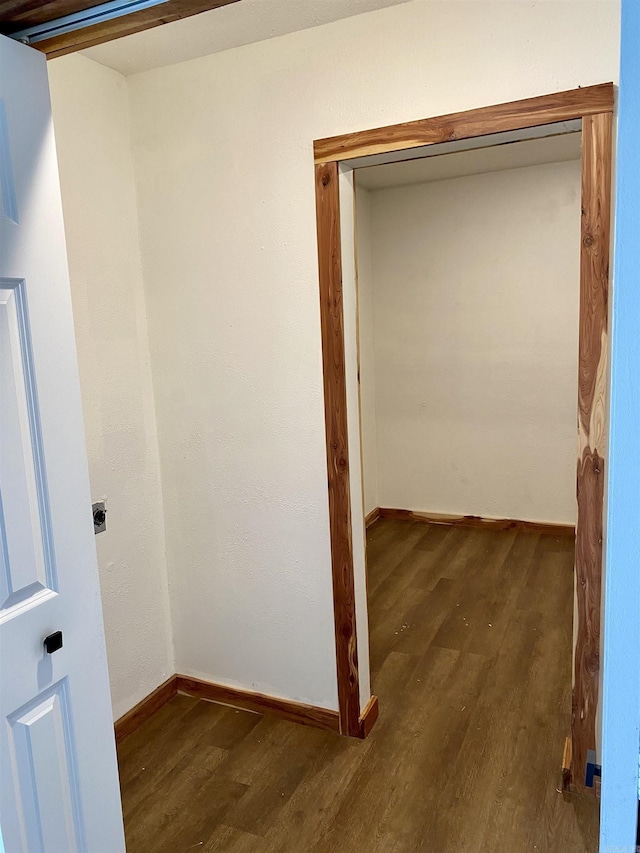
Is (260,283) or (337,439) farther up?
(260,283)

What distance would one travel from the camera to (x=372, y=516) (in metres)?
4.89

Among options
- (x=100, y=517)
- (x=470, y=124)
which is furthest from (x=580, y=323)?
(x=100, y=517)

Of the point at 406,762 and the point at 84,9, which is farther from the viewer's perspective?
the point at 406,762

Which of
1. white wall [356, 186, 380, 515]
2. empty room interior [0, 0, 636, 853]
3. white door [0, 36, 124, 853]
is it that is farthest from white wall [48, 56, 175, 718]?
white wall [356, 186, 380, 515]

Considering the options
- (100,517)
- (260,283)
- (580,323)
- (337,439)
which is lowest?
(100,517)

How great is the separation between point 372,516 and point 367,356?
1.20m

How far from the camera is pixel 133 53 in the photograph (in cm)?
221

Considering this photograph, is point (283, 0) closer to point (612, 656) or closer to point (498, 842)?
point (612, 656)

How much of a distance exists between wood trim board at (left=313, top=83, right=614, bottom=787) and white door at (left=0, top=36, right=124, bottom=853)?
3.27 feet

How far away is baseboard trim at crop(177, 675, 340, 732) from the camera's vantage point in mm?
2451

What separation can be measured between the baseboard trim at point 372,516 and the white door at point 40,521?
3476 millimetres

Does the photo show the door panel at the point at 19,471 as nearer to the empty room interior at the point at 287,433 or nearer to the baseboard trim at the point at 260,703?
the empty room interior at the point at 287,433

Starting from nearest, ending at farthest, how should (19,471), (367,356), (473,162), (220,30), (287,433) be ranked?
(19,471), (220,30), (287,433), (473,162), (367,356)

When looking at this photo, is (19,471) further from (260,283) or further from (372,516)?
(372,516)
